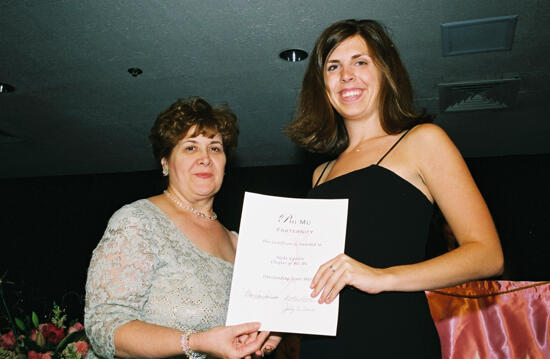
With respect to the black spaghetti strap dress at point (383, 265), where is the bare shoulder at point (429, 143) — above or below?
above

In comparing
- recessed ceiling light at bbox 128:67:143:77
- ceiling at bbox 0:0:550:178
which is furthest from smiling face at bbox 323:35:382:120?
recessed ceiling light at bbox 128:67:143:77

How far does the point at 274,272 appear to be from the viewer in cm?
129

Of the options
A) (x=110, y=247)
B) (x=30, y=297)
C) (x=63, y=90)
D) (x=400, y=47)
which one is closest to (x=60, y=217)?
(x=30, y=297)

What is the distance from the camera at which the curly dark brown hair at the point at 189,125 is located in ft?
7.59

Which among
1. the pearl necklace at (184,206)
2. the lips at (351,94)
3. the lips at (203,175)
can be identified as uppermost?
the lips at (351,94)

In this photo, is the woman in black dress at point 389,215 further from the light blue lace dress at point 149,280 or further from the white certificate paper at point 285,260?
the light blue lace dress at point 149,280

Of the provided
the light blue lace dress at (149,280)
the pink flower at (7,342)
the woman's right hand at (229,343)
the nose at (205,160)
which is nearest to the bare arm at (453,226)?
the woman's right hand at (229,343)

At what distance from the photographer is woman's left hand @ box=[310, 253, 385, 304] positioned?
121cm

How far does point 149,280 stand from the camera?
A: 178cm

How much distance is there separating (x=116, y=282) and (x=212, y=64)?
122 inches

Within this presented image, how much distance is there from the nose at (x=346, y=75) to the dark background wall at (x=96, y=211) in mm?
5402

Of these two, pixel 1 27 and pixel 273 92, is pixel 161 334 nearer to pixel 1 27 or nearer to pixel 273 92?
pixel 1 27

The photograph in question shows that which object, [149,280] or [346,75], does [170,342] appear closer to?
[149,280]

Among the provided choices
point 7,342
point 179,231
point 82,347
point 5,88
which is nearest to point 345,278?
point 179,231
